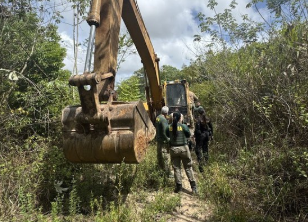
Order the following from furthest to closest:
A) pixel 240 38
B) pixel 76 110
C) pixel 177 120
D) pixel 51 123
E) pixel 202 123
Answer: pixel 240 38 < pixel 202 123 < pixel 51 123 < pixel 177 120 < pixel 76 110

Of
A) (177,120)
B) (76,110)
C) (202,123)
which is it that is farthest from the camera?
(202,123)

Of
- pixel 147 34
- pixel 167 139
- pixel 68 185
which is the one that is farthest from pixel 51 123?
pixel 147 34

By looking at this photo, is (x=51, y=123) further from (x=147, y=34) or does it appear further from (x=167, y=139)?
(x=147, y=34)

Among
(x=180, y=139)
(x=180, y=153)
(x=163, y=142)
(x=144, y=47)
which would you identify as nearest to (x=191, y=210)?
(x=180, y=153)

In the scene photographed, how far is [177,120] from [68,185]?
97.3 inches

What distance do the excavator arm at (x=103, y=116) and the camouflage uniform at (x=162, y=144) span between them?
161 centimetres

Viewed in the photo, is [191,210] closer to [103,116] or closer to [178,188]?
[178,188]

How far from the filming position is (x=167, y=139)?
18.7 ft

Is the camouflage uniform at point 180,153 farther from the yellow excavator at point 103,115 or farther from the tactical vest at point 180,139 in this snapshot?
the yellow excavator at point 103,115

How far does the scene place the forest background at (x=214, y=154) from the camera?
4152mm

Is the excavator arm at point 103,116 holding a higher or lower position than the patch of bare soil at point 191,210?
higher

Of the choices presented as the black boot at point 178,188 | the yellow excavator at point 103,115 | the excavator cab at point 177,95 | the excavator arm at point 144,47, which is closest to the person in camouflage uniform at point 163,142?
the black boot at point 178,188

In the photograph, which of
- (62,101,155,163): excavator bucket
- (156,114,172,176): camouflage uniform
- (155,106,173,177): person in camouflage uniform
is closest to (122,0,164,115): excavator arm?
(155,106,173,177): person in camouflage uniform

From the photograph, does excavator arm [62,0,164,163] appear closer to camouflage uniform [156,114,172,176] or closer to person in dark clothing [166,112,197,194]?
person in dark clothing [166,112,197,194]
